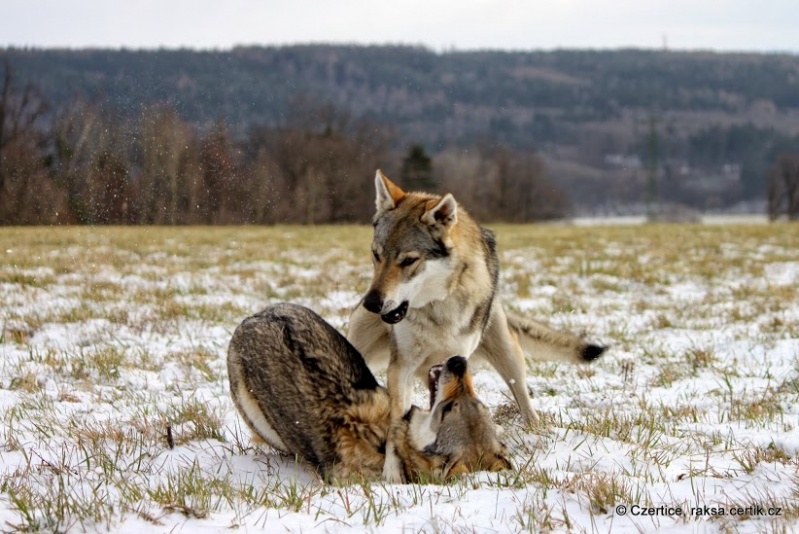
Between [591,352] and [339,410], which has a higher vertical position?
[339,410]

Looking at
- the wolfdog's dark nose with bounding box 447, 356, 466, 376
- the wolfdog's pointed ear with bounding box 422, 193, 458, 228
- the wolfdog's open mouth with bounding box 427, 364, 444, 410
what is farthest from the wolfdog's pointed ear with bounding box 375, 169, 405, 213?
the wolfdog's dark nose with bounding box 447, 356, 466, 376

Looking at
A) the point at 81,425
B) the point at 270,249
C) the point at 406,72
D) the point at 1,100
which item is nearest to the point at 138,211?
the point at 270,249

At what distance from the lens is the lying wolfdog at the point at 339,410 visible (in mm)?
3672

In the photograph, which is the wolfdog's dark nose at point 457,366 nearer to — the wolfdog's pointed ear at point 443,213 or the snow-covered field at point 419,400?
the snow-covered field at point 419,400

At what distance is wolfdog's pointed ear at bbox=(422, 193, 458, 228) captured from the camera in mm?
4719

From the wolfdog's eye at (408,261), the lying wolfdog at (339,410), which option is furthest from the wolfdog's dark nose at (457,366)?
the wolfdog's eye at (408,261)

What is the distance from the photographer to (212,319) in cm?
854

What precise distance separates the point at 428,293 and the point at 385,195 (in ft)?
2.64

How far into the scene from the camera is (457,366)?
3.84 m

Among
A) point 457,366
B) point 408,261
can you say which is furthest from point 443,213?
point 457,366

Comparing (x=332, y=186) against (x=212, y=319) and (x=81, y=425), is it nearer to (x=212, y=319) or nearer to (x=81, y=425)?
(x=212, y=319)

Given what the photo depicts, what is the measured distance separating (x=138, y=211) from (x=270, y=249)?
13.1ft

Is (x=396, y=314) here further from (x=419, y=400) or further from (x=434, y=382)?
(x=419, y=400)

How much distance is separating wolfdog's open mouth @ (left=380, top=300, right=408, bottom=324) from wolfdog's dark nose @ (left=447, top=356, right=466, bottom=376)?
81 centimetres
